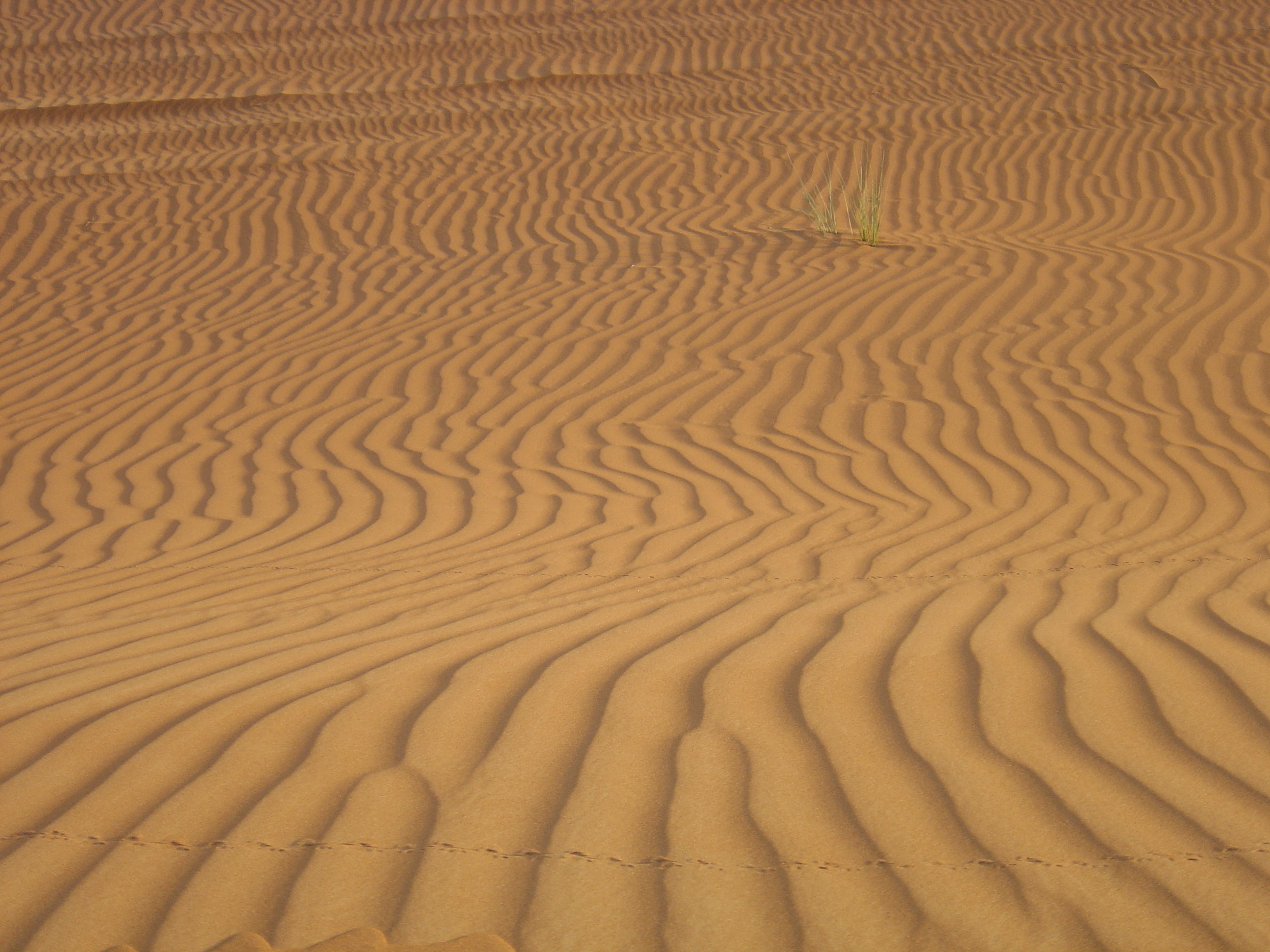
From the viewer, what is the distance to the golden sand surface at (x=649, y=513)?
5.74 feet

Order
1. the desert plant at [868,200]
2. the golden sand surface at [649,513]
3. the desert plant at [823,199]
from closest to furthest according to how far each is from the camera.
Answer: the golden sand surface at [649,513] < the desert plant at [868,200] < the desert plant at [823,199]

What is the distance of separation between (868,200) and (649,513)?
488 cm

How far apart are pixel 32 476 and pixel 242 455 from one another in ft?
2.87

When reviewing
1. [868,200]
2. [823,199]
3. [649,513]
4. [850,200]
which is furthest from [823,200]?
[649,513]

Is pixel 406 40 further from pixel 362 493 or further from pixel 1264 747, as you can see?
pixel 1264 747

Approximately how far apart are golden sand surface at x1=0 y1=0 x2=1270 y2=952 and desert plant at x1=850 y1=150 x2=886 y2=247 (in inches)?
6.7

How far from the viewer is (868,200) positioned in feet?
27.1

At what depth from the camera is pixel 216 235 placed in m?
8.95

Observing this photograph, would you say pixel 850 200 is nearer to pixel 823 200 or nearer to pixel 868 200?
pixel 823 200

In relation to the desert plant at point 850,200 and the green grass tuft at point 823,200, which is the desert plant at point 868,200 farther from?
the green grass tuft at point 823,200

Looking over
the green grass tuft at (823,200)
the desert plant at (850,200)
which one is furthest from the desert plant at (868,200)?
the green grass tuft at (823,200)

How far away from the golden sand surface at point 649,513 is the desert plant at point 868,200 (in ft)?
0.56

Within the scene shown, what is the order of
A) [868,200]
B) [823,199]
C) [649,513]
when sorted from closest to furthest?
[649,513], [868,200], [823,199]

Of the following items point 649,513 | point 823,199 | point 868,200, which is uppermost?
point 823,199
